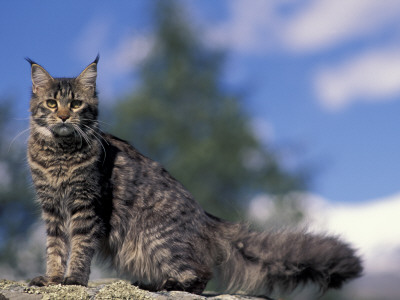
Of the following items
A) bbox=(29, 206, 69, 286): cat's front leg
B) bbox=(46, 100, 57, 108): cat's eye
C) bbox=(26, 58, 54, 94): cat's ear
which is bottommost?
bbox=(29, 206, 69, 286): cat's front leg

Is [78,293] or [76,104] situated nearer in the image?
[78,293]

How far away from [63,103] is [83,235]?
1254 mm

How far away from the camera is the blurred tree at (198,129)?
17.0 meters

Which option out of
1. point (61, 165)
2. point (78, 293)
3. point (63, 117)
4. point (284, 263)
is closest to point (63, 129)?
point (63, 117)

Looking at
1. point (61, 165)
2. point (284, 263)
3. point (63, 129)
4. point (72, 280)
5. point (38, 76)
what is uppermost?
point (38, 76)

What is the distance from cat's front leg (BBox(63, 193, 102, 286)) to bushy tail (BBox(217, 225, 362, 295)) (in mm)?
1430

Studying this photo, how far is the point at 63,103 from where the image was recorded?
15.7ft

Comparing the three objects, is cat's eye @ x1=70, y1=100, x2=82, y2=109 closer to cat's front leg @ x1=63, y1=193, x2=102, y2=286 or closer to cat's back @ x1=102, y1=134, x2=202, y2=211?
cat's back @ x1=102, y1=134, x2=202, y2=211

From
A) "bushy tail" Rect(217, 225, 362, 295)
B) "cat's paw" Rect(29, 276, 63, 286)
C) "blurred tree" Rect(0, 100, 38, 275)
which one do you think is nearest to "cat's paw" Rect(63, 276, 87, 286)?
"cat's paw" Rect(29, 276, 63, 286)

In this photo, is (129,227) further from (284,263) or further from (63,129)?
(284,263)

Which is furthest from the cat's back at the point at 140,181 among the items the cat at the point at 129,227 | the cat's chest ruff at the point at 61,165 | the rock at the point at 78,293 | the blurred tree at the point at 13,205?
the blurred tree at the point at 13,205

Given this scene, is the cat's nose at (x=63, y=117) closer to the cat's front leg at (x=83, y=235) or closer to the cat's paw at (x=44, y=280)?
the cat's front leg at (x=83, y=235)

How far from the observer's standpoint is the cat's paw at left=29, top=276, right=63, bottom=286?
4539 millimetres

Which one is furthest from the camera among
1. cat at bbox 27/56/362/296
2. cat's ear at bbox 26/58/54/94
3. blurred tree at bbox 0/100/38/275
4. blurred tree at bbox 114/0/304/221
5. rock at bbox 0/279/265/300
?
blurred tree at bbox 114/0/304/221
